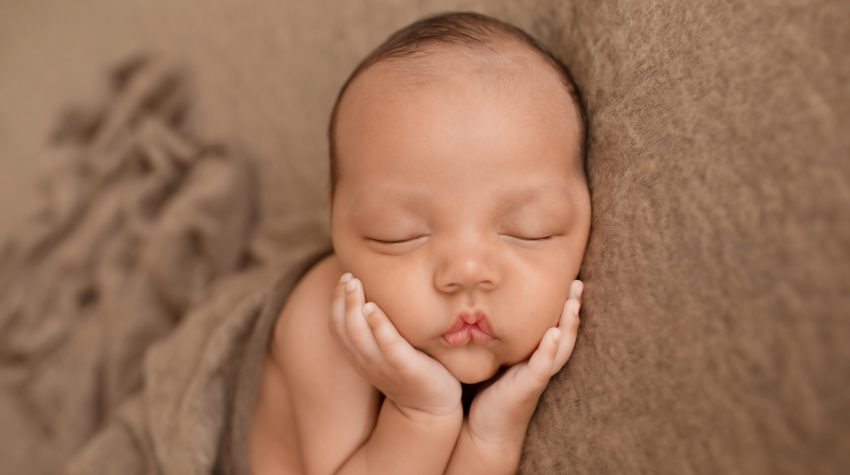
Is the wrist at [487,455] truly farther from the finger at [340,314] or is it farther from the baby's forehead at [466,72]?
the baby's forehead at [466,72]

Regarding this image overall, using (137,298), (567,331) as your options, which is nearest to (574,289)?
(567,331)

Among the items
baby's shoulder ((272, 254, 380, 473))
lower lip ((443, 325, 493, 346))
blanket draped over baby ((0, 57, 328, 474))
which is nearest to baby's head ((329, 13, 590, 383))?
lower lip ((443, 325, 493, 346))

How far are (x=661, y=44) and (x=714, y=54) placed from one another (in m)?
0.09

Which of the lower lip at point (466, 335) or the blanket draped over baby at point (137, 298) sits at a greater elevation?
the lower lip at point (466, 335)

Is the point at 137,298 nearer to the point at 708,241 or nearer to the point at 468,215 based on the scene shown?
the point at 468,215

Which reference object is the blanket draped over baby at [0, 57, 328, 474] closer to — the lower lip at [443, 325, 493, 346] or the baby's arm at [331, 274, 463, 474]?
the baby's arm at [331, 274, 463, 474]

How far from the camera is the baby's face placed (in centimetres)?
75

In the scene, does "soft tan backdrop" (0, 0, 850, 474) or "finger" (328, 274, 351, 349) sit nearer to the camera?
"soft tan backdrop" (0, 0, 850, 474)

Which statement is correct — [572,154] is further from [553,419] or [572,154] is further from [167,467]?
[167,467]

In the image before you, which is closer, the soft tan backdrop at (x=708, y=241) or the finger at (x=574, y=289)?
the soft tan backdrop at (x=708, y=241)

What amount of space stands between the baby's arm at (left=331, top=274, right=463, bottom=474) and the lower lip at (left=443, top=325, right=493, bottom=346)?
0.13 feet

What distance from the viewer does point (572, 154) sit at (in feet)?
2.71

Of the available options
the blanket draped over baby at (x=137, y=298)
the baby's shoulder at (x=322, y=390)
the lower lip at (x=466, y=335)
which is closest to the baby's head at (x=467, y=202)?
the lower lip at (x=466, y=335)

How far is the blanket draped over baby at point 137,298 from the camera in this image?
1.04 m
